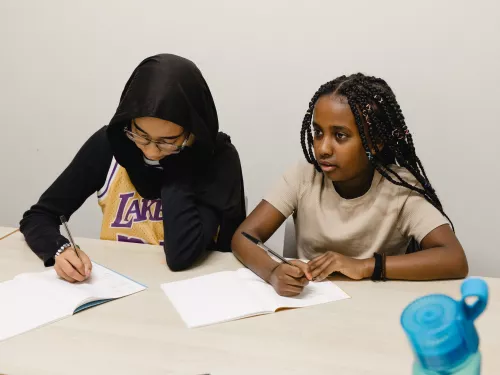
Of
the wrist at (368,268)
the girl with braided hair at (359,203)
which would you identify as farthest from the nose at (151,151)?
the wrist at (368,268)

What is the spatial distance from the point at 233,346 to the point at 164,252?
51cm

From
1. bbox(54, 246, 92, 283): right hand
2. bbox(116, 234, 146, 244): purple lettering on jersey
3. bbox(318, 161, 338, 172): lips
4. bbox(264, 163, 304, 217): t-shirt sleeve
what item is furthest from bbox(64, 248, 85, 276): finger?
bbox(318, 161, 338, 172): lips

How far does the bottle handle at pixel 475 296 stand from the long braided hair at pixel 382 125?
799 mm

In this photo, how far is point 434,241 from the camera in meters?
1.28

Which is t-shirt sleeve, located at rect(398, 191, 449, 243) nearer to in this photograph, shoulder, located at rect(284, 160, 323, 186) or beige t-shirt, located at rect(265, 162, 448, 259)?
beige t-shirt, located at rect(265, 162, 448, 259)

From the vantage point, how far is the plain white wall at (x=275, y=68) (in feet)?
5.57

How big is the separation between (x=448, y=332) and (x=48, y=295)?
0.88 meters

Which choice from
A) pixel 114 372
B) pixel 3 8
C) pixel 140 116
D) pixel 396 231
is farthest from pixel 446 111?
pixel 3 8

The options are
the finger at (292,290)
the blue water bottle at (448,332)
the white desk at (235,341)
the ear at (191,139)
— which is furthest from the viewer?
the ear at (191,139)

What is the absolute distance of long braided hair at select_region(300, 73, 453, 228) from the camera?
1.29 m

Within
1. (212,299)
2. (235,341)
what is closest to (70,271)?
(212,299)

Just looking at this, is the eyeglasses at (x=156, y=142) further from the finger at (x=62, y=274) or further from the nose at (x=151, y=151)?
the finger at (x=62, y=274)

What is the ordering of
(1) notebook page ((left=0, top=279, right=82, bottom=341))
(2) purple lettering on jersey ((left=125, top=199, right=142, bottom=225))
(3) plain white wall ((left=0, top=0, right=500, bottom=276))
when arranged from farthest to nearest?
(3) plain white wall ((left=0, top=0, right=500, bottom=276)) < (2) purple lettering on jersey ((left=125, top=199, right=142, bottom=225)) < (1) notebook page ((left=0, top=279, right=82, bottom=341))

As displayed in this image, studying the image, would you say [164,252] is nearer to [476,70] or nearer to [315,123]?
[315,123]
